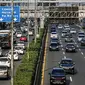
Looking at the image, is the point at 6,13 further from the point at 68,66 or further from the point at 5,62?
the point at 5,62

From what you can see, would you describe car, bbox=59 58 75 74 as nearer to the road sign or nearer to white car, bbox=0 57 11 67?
white car, bbox=0 57 11 67

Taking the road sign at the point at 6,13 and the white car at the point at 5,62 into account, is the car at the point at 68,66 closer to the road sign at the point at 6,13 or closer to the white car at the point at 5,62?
the white car at the point at 5,62

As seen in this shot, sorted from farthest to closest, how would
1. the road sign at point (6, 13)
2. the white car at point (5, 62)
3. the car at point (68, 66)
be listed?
1. the white car at point (5, 62)
2. the car at point (68, 66)
3. the road sign at point (6, 13)

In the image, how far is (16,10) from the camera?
3978cm

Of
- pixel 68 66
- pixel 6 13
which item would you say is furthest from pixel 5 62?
pixel 6 13

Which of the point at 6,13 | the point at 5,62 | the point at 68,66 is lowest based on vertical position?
the point at 5,62

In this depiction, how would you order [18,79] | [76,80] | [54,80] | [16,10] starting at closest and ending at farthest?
[18,79]
[54,80]
[76,80]
[16,10]

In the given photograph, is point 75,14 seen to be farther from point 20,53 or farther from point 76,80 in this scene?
point 76,80

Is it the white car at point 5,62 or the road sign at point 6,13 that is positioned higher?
the road sign at point 6,13

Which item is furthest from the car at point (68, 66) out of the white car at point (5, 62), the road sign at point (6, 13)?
the road sign at point (6, 13)

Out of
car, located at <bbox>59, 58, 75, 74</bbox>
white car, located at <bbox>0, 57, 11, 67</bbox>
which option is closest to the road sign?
white car, located at <bbox>0, 57, 11, 67</bbox>

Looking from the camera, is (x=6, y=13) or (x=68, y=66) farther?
(x=68, y=66)

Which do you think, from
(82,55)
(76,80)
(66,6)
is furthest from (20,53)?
(66,6)

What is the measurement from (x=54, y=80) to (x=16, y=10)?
9.10 m
